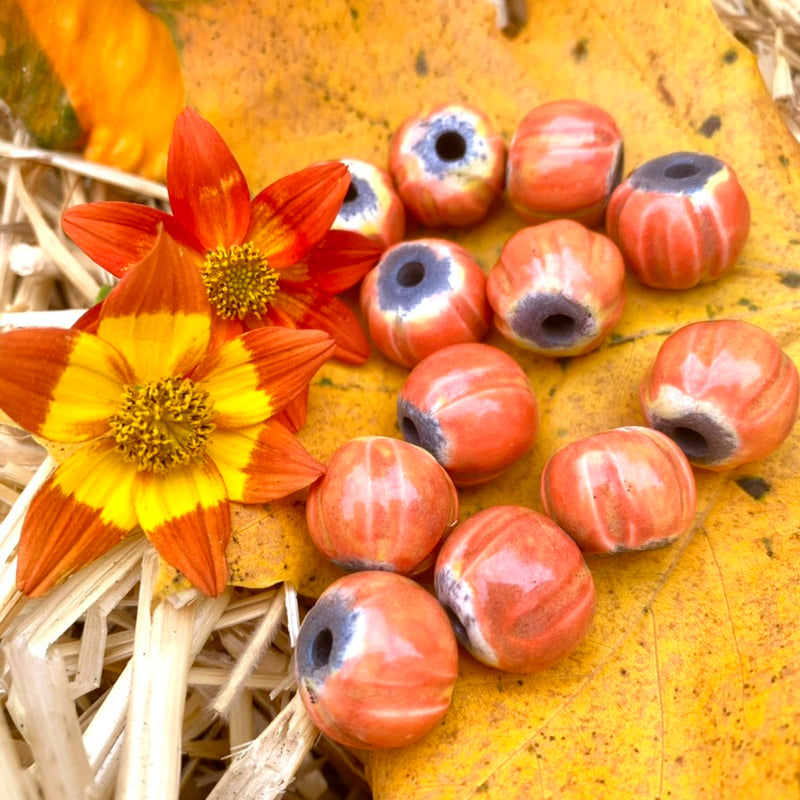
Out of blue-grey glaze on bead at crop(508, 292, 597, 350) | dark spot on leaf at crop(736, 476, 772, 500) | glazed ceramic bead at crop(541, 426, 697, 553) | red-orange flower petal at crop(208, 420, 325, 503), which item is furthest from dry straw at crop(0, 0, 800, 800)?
dark spot on leaf at crop(736, 476, 772, 500)

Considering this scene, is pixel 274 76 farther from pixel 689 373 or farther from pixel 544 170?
pixel 689 373

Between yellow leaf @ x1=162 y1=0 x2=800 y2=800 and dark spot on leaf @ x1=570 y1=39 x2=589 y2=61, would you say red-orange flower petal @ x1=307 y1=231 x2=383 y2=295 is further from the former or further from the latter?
dark spot on leaf @ x1=570 y1=39 x2=589 y2=61

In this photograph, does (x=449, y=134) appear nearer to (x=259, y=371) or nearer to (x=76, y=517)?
(x=259, y=371)

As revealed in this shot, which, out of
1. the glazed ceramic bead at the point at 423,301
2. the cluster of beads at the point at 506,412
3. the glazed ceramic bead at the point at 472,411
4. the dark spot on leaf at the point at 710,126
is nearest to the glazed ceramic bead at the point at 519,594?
the cluster of beads at the point at 506,412

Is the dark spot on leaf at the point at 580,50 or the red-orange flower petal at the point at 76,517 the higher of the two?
the dark spot on leaf at the point at 580,50

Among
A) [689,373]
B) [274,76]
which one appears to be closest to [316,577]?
[689,373]

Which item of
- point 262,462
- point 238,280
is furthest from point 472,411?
point 238,280

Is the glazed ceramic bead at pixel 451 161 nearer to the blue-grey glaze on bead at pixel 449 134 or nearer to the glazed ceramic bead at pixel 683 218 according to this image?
the blue-grey glaze on bead at pixel 449 134

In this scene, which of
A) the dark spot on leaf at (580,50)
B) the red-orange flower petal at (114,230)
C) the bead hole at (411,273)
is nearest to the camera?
the red-orange flower petal at (114,230)
